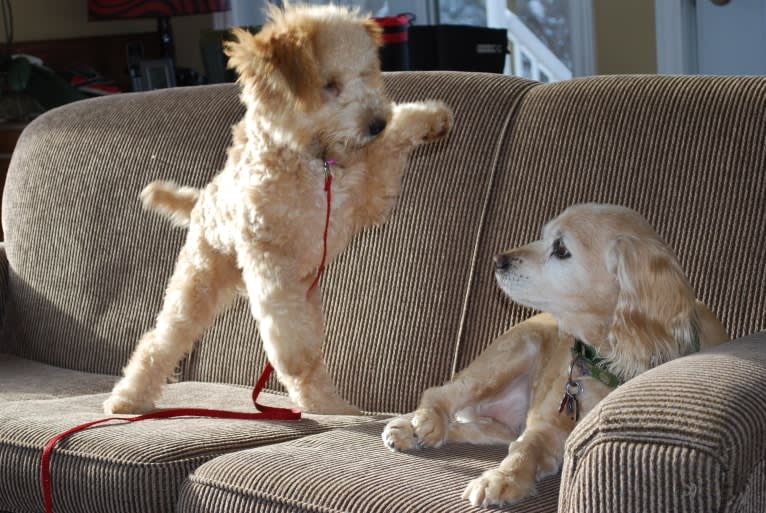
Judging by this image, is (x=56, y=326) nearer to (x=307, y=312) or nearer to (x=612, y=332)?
(x=307, y=312)

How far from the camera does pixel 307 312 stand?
214cm

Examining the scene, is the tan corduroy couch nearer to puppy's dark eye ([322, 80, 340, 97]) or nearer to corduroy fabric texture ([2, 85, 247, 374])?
corduroy fabric texture ([2, 85, 247, 374])

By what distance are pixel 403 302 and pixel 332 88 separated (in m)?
0.63

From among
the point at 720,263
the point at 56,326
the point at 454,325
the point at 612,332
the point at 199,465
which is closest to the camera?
the point at 612,332

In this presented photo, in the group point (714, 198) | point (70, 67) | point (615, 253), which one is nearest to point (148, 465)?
point (615, 253)

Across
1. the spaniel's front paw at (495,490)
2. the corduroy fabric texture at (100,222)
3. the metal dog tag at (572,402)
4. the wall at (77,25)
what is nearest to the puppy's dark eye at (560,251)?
the metal dog tag at (572,402)

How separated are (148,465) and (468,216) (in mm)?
941

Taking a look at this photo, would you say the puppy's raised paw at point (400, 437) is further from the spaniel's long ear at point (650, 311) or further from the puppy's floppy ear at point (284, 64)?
the puppy's floppy ear at point (284, 64)

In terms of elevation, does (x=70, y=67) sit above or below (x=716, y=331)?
above

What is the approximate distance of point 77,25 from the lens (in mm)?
5383

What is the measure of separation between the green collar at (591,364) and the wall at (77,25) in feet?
13.3

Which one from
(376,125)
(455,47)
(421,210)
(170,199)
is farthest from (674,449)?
(455,47)

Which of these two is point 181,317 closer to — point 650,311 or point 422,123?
point 422,123

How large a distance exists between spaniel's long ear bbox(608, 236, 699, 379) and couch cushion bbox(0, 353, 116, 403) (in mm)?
1470
